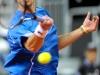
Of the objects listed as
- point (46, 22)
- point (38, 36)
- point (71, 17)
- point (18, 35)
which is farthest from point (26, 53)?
point (71, 17)

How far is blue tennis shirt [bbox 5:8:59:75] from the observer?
4.01 meters

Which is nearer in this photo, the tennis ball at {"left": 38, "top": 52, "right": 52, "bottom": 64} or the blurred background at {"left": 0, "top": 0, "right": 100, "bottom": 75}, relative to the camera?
the tennis ball at {"left": 38, "top": 52, "right": 52, "bottom": 64}

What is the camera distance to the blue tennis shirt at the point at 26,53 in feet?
13.1

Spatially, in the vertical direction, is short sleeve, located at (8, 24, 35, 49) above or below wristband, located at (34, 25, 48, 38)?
below

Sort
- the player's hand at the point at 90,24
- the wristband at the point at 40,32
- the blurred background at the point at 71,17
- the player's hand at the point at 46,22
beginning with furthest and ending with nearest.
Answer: the blurred background at the point at 71,17, the player's hand at the point at 90,24, the wristband at the point at 40,32, the player's hand at the point at 46,22

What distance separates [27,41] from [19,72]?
0.33m

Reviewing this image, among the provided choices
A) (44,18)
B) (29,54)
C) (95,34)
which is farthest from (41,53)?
(95,34)

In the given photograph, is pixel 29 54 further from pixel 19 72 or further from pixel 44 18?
pixel 44 18

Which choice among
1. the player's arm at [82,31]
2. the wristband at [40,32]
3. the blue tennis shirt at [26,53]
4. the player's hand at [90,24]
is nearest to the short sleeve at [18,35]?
the blue tennis shirt at [26,53]

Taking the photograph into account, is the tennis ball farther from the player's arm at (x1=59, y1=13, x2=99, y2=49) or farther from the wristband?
the player's arm at (x1=59, y1=13, x2=99, y2=49)

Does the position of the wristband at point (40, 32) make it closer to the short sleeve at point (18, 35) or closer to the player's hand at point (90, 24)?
the short sleeve at point (18, 35)

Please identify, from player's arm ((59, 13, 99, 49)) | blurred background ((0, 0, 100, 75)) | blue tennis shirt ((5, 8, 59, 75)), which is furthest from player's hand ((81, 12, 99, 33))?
blurred background ((0, 0, 100, 75))

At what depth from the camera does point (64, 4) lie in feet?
43.5

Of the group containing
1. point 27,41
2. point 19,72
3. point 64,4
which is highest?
point 27,41
